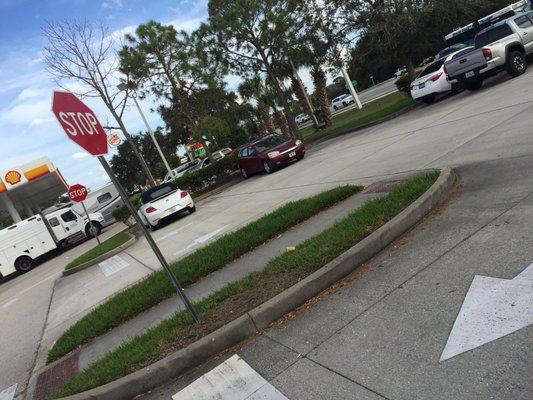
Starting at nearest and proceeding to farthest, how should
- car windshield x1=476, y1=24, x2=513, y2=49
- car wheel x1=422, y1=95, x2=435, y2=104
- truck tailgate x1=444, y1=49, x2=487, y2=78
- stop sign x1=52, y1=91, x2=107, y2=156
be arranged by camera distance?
stop sign x1=52, y1=91, x2=107, y2=156 → truck tailgate x1=444, y1=49, x2=487, y2=78 → car windshield x1=476, y1=24, x2=513, y2=49 → car wheel x1=422, y1=95, x2=435, y2=104

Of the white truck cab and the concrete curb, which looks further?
the white truck cab

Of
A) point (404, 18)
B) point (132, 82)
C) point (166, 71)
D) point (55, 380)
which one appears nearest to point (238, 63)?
point (166, 71)

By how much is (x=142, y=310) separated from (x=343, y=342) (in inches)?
154

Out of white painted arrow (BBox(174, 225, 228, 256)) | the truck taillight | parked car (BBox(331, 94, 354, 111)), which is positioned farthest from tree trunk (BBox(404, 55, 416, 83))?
parked car (BBox(331, 94, 354, 111))

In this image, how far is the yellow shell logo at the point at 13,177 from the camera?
950 inches

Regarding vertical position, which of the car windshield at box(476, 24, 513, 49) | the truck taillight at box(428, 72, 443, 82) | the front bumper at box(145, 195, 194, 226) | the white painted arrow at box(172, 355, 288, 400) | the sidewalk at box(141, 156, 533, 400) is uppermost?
the car windshield at box(476, 24, 513, 49)

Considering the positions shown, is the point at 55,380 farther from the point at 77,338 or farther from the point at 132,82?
the point at 132,82

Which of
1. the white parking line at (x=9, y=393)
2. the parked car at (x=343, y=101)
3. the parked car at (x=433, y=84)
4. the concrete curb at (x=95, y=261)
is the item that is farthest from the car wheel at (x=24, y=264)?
the parked car at (x=343, y=101)

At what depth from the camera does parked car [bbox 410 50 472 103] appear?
17.2 metres

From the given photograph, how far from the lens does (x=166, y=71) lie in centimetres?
2436

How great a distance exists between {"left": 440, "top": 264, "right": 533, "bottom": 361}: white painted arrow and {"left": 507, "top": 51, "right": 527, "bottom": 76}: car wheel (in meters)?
13.6

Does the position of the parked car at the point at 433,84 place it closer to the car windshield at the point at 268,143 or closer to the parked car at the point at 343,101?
the car windshield at the point at 268,143

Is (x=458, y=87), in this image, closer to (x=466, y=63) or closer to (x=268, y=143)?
(x=466, y=63)

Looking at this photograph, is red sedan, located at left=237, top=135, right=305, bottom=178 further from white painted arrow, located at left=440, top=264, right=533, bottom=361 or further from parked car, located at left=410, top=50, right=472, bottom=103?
white painted arrow, located at left=440, top=264, right=533, bottom=361
